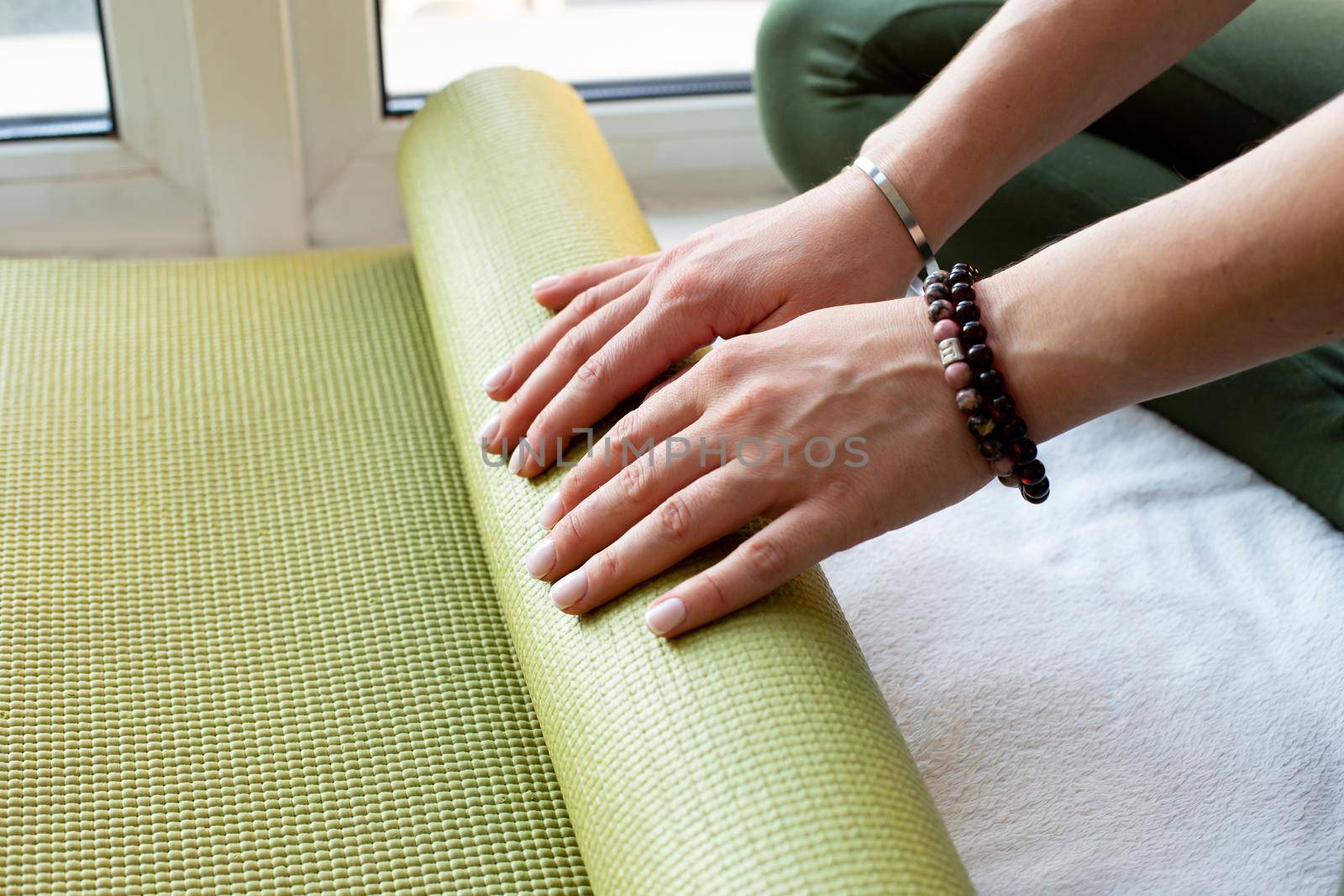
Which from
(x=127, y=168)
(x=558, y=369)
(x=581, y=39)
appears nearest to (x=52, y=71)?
(x=127, y=168)

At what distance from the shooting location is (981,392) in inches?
27.2

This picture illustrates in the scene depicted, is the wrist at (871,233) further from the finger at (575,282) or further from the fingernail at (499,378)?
the fingernail at (499,378)

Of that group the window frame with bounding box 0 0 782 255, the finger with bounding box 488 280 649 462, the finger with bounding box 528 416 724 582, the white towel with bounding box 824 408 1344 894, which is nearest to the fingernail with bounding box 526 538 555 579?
the finger with bounding box 528 416 724 582

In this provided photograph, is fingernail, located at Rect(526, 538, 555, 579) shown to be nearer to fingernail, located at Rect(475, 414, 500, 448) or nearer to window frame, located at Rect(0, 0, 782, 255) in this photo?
fingernail, located at Rect(475, 414, 500, 448)

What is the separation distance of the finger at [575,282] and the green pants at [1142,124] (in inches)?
18.9

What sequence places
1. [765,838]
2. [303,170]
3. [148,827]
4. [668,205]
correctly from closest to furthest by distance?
[765,838] < [148,827] < [303,170] < [668,205]

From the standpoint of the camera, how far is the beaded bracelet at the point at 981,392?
688 mm

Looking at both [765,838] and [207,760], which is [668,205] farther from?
[765,838]

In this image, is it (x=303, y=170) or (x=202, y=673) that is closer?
(x=202, y=673)

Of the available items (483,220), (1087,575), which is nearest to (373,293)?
(483,220)

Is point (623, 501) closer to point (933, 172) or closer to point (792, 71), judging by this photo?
point (933, 172)

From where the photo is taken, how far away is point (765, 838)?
1.80ft

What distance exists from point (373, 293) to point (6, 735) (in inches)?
19.5

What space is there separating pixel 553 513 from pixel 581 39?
1.05m
